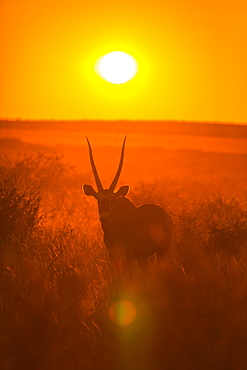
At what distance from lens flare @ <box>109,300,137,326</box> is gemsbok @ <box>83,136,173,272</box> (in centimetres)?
90

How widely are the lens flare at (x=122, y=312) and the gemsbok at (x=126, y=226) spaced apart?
0.90 meters

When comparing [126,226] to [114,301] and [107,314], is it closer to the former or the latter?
[114,301]

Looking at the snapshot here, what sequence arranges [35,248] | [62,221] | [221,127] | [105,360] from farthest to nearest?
[221,127] < [62,221] < [35,248] < [105,360]

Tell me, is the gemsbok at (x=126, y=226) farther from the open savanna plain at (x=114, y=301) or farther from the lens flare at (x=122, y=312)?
the lens flare at (x=122, y=312)

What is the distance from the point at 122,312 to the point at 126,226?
4.81 feet

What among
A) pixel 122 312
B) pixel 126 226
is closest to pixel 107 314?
pixel 122 312

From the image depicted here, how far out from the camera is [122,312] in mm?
7078

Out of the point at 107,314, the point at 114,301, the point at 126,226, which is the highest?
the point at 126,226

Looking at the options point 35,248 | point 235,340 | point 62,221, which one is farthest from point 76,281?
point 62,221

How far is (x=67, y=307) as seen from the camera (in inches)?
282

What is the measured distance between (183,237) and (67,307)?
3500 mm

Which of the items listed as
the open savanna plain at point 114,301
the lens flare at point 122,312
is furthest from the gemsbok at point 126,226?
the lens flare at point 122,312

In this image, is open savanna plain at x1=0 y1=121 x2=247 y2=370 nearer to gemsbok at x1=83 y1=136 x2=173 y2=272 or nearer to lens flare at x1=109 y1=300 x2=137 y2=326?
lens flare at x1=109 y1=300 x2=137 y2=326

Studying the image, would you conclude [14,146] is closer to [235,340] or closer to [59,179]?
[59,179]
